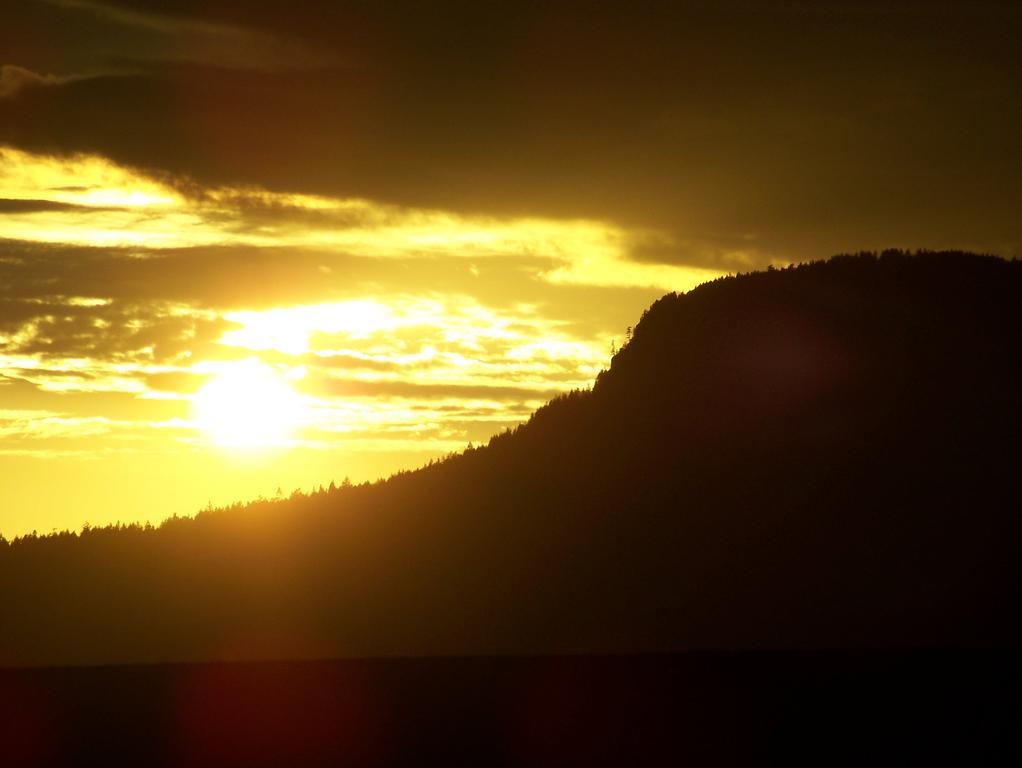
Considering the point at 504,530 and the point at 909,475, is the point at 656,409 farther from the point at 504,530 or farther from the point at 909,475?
the point at 909,475

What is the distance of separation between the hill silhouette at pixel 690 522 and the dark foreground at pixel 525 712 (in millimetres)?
45997

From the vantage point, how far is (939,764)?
20.9 m

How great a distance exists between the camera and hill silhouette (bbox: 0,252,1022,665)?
7600 cm

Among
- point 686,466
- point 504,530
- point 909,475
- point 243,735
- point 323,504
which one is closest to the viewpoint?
point 243,735

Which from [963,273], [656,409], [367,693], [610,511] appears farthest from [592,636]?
[367,693]

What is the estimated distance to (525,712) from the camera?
23.9m

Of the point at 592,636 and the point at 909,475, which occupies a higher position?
the point at 909,475

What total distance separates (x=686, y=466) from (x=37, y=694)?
69990mm

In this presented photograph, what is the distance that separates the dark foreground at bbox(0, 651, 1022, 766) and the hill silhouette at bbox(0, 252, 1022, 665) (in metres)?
46.0

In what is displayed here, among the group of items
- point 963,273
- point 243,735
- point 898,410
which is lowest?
point 243,735

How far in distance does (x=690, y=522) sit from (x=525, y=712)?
64.4m

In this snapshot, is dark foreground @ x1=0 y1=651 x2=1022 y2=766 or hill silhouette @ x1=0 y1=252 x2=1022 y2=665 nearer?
dark foreground @ x1=0 y1=651 x2=1022 y2=766

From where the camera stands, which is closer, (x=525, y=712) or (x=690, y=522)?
(x=525, y=712)

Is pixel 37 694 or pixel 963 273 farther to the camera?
pixel 963 273
